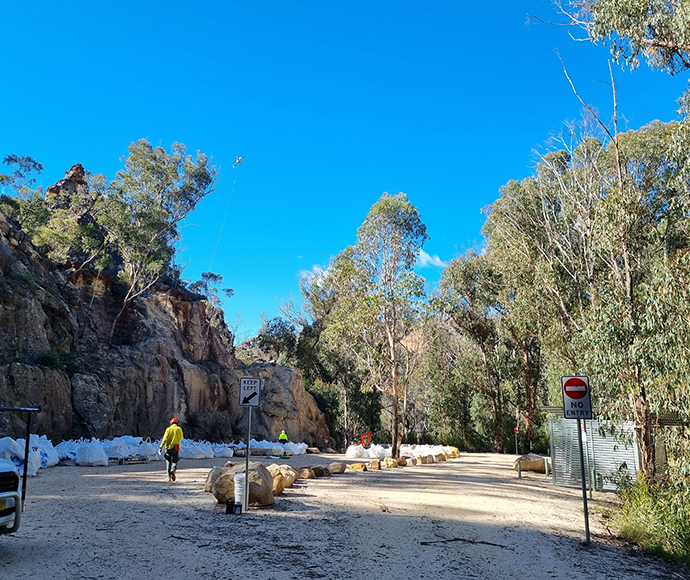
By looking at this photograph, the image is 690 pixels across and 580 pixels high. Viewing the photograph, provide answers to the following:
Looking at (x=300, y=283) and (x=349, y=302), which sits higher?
(x=300, y=283)

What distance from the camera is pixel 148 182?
39.0 m

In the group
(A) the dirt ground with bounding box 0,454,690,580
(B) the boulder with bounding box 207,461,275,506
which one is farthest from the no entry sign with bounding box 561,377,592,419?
(B) the boulder with bounding box 207,461,275,506

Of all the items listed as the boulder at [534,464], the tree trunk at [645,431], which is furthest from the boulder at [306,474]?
the boulder at [534,464]

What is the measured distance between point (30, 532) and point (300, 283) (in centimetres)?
4020

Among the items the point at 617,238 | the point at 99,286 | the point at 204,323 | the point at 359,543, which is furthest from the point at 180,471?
the point at 204,323

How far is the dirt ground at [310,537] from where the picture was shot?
6.09 m

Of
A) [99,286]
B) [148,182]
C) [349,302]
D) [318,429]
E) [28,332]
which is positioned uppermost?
[148,182]

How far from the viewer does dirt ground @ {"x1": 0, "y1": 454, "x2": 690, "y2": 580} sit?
20.0 ft

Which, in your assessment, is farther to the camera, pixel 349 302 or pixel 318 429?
pixel 318 429

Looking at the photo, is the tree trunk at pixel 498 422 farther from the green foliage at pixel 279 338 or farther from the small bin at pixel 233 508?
the small bin at pixel 233 508

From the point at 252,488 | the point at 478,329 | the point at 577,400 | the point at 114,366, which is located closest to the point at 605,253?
the point at 577,400

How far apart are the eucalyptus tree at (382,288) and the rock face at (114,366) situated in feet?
39.3

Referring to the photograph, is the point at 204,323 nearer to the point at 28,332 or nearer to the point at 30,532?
the point at 28,332

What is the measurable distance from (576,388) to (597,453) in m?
8.00
